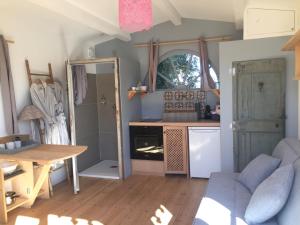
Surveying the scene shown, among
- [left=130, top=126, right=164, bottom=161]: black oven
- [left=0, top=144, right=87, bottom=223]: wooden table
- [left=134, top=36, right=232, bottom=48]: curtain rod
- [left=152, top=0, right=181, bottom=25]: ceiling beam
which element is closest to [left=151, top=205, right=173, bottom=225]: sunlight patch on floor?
[left=0, top=144, right=87, bottom=223]: wooden table

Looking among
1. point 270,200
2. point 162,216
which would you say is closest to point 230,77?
point 162,216

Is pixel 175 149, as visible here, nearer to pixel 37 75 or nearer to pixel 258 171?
pixel 258 171

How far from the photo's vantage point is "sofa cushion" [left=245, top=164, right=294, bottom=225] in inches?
74.6

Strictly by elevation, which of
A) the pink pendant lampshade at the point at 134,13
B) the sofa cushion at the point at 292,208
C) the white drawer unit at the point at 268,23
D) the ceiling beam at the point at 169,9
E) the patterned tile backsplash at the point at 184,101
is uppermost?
the ceiling beam at the point at 169,9

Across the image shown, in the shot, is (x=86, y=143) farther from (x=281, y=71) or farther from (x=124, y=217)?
(x=281, y=71)

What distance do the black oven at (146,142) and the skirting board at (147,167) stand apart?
0.23ft

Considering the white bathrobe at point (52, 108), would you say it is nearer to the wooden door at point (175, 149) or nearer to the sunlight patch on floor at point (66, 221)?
the sunlight patch on floor at point (66, 221)

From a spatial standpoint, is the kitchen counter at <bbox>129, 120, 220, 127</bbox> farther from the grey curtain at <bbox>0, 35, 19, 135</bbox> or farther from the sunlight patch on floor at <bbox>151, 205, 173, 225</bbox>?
the grey curtain at <bbox>0, 35, 19, 135</bbox>

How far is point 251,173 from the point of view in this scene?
2.67 metres

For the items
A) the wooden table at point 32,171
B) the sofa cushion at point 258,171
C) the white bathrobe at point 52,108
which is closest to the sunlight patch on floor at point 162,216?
the sofa cushion at point 258,171

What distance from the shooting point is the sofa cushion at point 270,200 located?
1896 millimetres

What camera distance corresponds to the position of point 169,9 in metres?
3.89

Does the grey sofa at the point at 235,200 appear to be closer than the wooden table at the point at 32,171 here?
Yes

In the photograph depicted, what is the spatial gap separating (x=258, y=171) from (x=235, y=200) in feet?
1.39
